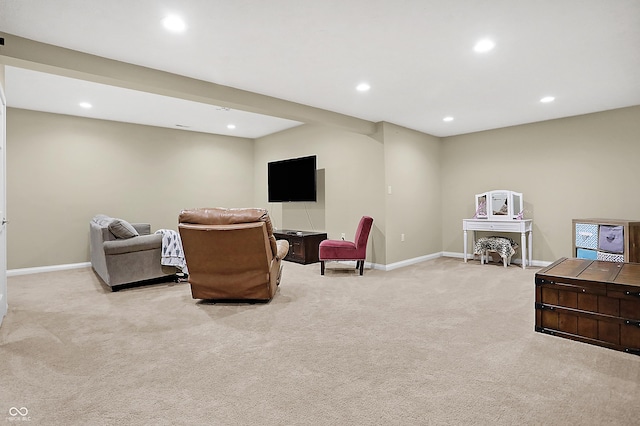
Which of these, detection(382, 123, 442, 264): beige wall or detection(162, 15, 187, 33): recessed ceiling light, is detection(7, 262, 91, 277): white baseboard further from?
detection(382, 123, 442, 264): beige wall

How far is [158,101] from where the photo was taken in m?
4.93

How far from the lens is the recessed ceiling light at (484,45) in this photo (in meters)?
2.79

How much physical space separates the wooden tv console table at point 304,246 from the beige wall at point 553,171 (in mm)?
2685

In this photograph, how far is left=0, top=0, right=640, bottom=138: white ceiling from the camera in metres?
2.34

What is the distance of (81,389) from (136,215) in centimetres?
489

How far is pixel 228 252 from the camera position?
3395 mm

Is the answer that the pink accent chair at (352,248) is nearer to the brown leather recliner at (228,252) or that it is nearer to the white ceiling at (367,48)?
the brown leather recliner at (228,252)

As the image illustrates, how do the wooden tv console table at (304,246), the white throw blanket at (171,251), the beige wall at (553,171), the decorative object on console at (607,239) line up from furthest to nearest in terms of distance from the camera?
the wooden tv console table at (304,246), the beige wall at (553,171), the white throw blanket at (171,251), the decorative object on console at (607,239)

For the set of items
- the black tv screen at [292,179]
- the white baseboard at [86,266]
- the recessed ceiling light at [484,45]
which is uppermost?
the recessed ceiling light at [484,45]

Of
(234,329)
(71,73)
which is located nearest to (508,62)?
(234,329)

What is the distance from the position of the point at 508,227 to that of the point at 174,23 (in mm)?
5301

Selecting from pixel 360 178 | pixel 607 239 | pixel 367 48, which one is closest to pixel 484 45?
pixel 367 48

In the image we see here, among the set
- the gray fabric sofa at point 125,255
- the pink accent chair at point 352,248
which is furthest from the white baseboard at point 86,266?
the gray fabric sofa at point 125,255

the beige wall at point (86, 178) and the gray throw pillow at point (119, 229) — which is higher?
the beige wall at point (86, 178)
